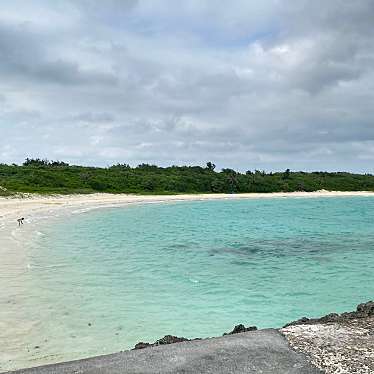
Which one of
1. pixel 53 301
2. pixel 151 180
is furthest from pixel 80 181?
pixel 53 301

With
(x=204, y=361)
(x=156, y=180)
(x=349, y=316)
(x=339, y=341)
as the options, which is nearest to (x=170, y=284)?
(x=349, y=316)

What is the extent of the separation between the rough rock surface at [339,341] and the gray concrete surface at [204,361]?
22 centimetres

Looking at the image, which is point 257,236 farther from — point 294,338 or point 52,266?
point 294,338

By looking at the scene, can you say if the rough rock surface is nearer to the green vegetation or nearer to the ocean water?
the ocean water

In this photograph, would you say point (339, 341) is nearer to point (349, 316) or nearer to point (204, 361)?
point (349, 316)

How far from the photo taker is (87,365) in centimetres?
526

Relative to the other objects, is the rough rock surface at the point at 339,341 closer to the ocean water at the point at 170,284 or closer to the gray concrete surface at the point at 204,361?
the gray concrete surface at the point at 204,361

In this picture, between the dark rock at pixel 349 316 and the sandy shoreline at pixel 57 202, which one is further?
the sandy shoreline at pixel 57 202

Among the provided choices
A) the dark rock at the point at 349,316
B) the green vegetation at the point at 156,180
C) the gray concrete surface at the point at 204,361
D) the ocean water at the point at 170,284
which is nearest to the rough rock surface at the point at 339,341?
the dark rock at the point at 349,316

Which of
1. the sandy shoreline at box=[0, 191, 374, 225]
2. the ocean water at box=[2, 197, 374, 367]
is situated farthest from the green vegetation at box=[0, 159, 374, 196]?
the ocean water at box=[2, 197, 374, 367]

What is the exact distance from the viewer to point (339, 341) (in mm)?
6066

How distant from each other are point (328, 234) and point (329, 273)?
15.3 metres

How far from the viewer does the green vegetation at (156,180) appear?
220 feet

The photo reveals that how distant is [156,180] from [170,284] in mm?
69453
